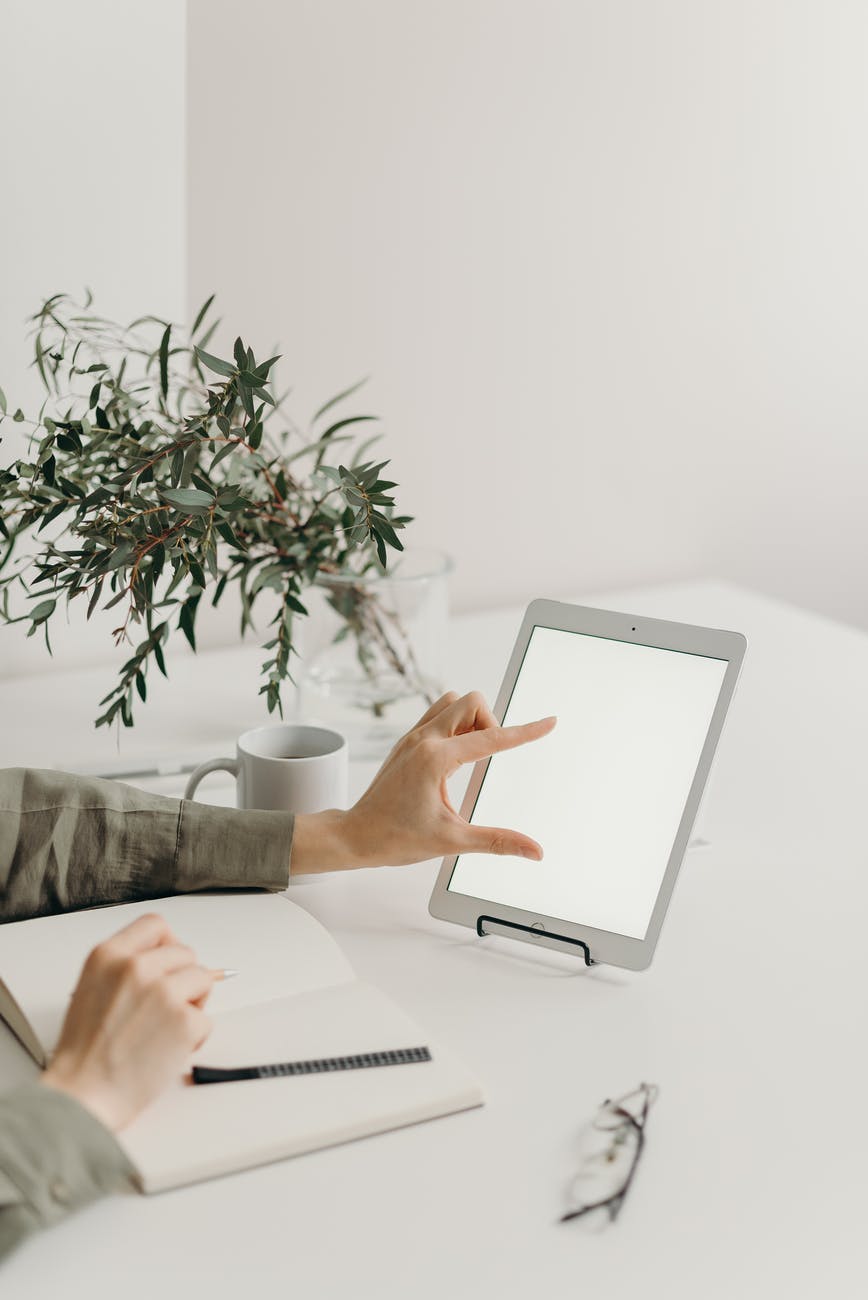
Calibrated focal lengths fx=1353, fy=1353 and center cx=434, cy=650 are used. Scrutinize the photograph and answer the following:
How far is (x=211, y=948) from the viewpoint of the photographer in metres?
0.83

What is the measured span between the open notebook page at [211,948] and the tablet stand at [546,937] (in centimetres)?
12

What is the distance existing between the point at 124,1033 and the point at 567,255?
4.24 ft

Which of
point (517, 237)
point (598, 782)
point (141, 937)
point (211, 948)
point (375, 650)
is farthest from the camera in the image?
point (517, 237)

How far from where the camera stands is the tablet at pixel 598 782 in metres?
0.89

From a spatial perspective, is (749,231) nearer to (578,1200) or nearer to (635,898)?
(635,898)

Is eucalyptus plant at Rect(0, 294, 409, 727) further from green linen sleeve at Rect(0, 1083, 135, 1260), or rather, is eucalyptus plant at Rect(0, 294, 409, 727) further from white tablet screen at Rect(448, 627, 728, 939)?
green linen sleeve at Rect(0, 1083, 135, 1260)

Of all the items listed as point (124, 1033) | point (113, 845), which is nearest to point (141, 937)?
point (124, 1033)

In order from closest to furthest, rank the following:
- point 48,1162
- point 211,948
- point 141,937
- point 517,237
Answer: point 48,1162
point 141,937
point 211,948
point 517,237

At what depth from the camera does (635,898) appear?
883mm

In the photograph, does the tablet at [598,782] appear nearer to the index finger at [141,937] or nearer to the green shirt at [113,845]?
the green shirt at [113,845]

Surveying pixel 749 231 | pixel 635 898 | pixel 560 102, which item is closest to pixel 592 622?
pixel 635 898

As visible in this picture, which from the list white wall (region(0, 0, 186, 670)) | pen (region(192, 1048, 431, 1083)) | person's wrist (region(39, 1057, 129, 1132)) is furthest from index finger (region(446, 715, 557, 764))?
white wall (region(0, 0, 186, 670))

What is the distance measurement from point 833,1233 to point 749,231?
1.50m

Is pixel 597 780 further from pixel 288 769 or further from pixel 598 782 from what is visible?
pixel 288 769
